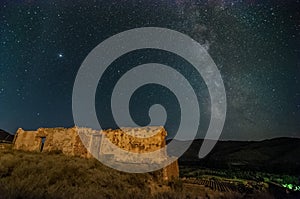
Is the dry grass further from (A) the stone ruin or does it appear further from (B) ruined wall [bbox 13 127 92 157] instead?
(B) ruined wall [bbox 13 127 92 157]

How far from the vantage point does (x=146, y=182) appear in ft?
29.9

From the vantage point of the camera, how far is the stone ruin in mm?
11273

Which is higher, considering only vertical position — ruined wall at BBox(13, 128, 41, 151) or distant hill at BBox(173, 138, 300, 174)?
distant hill at BBox(173, 138, 300, 174)

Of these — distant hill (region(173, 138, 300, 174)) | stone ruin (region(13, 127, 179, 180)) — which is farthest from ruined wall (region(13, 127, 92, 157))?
distant hill (region(173, 138, 300, 174))

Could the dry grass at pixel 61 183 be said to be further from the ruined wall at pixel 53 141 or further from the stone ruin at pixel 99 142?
the ruined wall at pixel 53 141

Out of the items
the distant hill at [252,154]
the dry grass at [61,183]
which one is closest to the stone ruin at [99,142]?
the dry grass at [61,183]

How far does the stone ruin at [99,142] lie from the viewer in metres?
11.3

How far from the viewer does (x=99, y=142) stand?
43.0ft

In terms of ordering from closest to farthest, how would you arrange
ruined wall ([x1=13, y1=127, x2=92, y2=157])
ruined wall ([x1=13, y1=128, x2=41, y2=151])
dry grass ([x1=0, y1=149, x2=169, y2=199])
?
1. dry grass ([x1=0, y1=149, x2=169, y2=199])
2. ruined wall ([x1=13, y1=127, x2=92, y2=157])
3. ruined wall ([x1=13, y1=128, x2=41, y2=151])

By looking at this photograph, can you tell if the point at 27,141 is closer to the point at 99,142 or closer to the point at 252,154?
the point at 99,142

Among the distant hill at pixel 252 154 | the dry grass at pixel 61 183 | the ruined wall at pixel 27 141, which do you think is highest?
the distant hill at pixel 252 154

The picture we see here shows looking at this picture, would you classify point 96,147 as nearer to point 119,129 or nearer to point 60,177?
point 119,129

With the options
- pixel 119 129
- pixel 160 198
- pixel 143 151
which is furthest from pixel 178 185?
pixel 119 129

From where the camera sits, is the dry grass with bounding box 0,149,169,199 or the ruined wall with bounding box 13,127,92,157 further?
the ruined wall with bounding box 13,127,92,157
